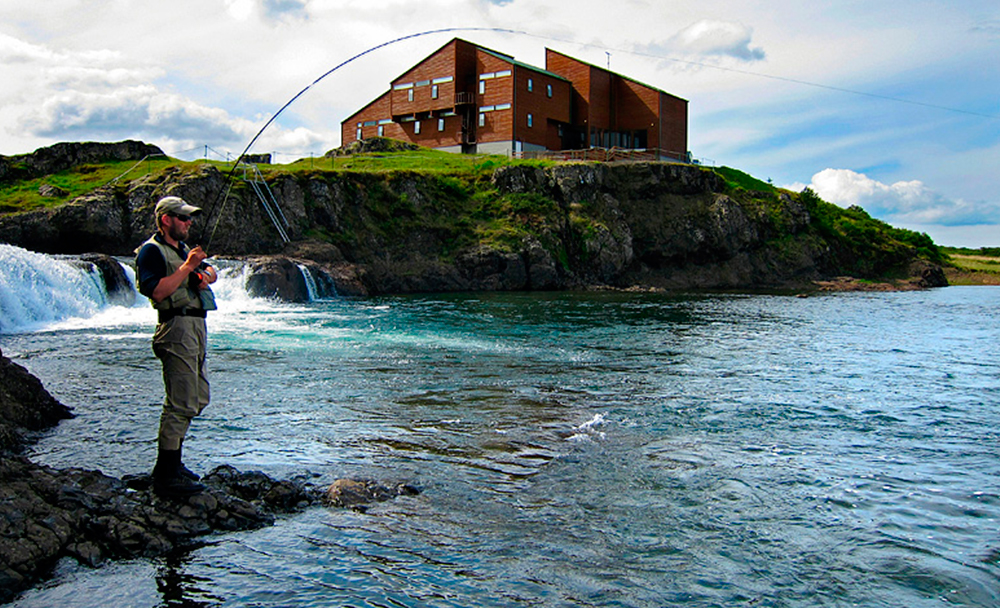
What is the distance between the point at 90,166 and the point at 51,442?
46492 mm

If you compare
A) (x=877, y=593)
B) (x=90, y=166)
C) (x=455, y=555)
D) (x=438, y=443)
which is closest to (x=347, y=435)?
(x=438, y=443)

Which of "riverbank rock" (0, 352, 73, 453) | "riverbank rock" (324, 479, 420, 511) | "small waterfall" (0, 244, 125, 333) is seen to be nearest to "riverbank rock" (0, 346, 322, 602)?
"riverbank rock" (324, 479, 420, 511)

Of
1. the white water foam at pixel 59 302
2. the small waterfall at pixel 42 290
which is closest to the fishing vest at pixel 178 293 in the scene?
the white water foam at pixel 59 302

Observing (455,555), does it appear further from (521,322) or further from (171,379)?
(521,322)

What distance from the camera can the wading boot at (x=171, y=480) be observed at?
21.6 ft

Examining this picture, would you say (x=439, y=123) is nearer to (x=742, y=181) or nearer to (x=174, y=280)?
(x=742, y=181)

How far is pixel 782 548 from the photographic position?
628 cm

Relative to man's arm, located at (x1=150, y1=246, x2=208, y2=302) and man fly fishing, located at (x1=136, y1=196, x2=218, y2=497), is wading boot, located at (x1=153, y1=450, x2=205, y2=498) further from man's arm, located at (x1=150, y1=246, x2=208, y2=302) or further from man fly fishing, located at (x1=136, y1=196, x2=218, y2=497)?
man's arm, located at (x1=150, y1=246, x2=208, y2=302)

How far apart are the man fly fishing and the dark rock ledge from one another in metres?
0.28

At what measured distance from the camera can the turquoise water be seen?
5.52 meters

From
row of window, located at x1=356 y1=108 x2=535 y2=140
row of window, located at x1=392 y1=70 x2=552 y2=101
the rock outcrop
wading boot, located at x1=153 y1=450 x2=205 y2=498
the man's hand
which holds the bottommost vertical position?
wading boot, located at x1=153 y1=450 x2=205 y2=498

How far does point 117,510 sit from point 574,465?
488 centimetres

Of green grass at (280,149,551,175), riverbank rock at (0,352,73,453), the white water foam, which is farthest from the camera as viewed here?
green grass at (280,149,551,175)

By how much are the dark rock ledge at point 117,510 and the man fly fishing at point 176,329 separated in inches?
11.0
